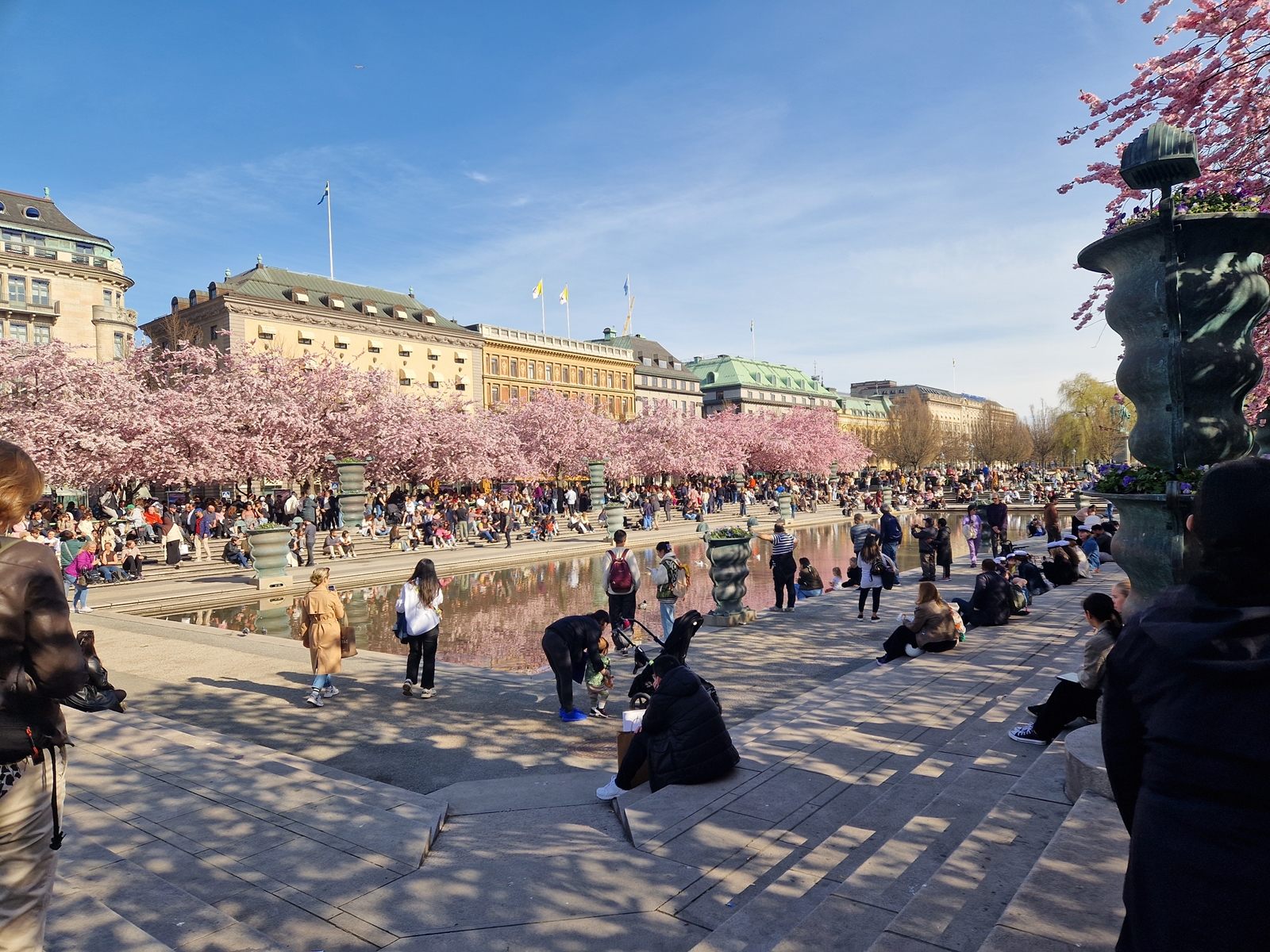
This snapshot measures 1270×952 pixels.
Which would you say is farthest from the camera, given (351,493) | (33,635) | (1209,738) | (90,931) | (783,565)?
(351,493)

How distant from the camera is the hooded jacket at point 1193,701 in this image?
1.68 m

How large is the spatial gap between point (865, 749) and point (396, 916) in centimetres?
395

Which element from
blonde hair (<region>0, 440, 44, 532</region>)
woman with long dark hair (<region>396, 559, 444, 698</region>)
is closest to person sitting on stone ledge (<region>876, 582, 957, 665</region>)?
woman with long dark hair (<region>396, 559, 444, 698</region>)

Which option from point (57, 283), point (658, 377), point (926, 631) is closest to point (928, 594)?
point (926, 631)

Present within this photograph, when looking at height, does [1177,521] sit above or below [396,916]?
above

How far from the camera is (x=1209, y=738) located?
5.65 ft

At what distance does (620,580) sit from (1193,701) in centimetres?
940

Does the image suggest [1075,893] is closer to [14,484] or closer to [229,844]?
[14,484]

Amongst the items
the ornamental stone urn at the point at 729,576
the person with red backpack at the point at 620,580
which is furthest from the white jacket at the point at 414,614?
the ornamental stone urn at the point at 729,576

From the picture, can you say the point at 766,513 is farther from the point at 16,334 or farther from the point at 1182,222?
→ the point at 16,334

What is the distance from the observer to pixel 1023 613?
12406mm

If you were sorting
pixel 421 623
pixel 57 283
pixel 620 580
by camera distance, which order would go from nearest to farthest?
pixel 421 623 < pixel 620 580 < pixel 57 283

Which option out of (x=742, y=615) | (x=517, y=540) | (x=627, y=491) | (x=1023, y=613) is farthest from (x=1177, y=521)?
(x=627, y=491)

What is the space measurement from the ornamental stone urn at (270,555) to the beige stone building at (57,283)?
125ft
